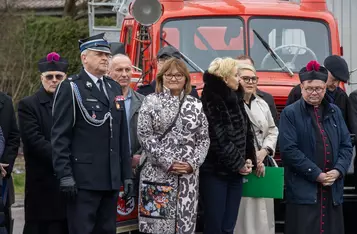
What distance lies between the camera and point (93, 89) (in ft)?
26.4

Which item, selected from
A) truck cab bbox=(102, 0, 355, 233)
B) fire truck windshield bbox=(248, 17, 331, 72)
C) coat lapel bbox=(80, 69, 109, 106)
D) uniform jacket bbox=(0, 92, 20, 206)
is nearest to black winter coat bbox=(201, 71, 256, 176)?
coat lapel bbox=(80, 69, 109, 106)

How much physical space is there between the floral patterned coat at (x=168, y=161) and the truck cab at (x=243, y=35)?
232 cm

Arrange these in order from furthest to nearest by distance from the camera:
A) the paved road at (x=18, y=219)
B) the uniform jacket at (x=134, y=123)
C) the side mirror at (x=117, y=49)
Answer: the paved road at (x=18, y=219), the side mirror at (x=117, y=49), the uniform jacket at (x=134, y=123)

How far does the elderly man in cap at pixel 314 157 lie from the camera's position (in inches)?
352

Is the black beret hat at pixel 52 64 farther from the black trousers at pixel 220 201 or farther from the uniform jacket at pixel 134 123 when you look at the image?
the black trousers at pixel 220 201

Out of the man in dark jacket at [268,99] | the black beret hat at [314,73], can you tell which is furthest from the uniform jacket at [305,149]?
the man in dark jacket at [268,99]

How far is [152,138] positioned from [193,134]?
36 cm

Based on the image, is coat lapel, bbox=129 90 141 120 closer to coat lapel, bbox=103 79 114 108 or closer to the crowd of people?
the crowd of people

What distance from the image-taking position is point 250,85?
30.1 feet

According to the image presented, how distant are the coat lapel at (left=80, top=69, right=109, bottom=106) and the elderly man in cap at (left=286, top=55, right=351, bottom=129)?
2501 mm

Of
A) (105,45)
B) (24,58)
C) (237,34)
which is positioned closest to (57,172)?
(105,45)

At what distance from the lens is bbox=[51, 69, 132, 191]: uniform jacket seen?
7.83 m

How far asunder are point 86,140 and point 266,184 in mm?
1876

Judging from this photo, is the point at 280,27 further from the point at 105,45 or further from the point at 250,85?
the point at 105,45
